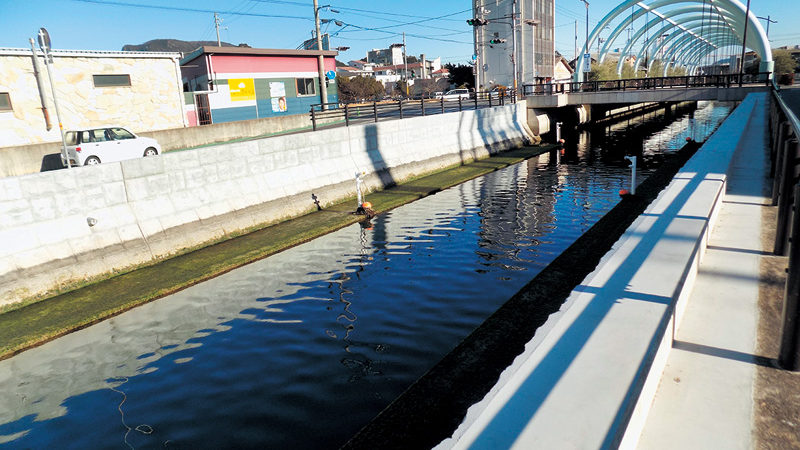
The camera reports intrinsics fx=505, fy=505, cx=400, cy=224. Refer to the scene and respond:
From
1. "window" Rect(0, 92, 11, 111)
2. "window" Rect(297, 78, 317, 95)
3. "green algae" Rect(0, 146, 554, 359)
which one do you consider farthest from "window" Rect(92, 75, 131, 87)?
"green algae" Rect(0, 146, 554, 359)

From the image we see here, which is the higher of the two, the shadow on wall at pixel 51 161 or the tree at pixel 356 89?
the tree at pixel 356 89

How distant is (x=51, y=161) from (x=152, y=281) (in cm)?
1276

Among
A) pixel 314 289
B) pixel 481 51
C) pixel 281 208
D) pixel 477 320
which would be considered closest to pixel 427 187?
pixel 281 208

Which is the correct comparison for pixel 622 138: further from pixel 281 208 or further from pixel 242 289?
pixel 242 289

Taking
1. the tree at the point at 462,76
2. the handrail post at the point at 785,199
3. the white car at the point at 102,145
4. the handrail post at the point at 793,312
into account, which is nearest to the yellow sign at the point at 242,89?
the white car at the point at 102,145

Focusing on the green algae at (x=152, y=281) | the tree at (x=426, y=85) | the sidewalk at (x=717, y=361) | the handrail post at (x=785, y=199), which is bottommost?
the green algae at (x=152, y=281)

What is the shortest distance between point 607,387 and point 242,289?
33.6 ft

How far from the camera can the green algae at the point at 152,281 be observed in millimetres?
10492

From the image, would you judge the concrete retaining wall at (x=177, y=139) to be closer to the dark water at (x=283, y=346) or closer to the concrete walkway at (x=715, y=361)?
the dark water at (x=283, y=346)

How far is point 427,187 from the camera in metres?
24.0

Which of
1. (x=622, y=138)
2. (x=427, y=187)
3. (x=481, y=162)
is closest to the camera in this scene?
(x=427, y=187)

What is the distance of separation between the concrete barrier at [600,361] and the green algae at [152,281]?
10.1 metres

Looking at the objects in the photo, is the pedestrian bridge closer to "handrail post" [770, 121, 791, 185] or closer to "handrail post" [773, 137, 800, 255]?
"handrail post" [770, 121, 791, 185]

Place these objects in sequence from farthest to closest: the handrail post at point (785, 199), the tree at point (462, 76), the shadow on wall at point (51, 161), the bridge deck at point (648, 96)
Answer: the tree at point (462, 76) → the bridge deck at point (648, 96) → the shadow on wall at point (51, 161) → the handrail post at point (785, 199)
